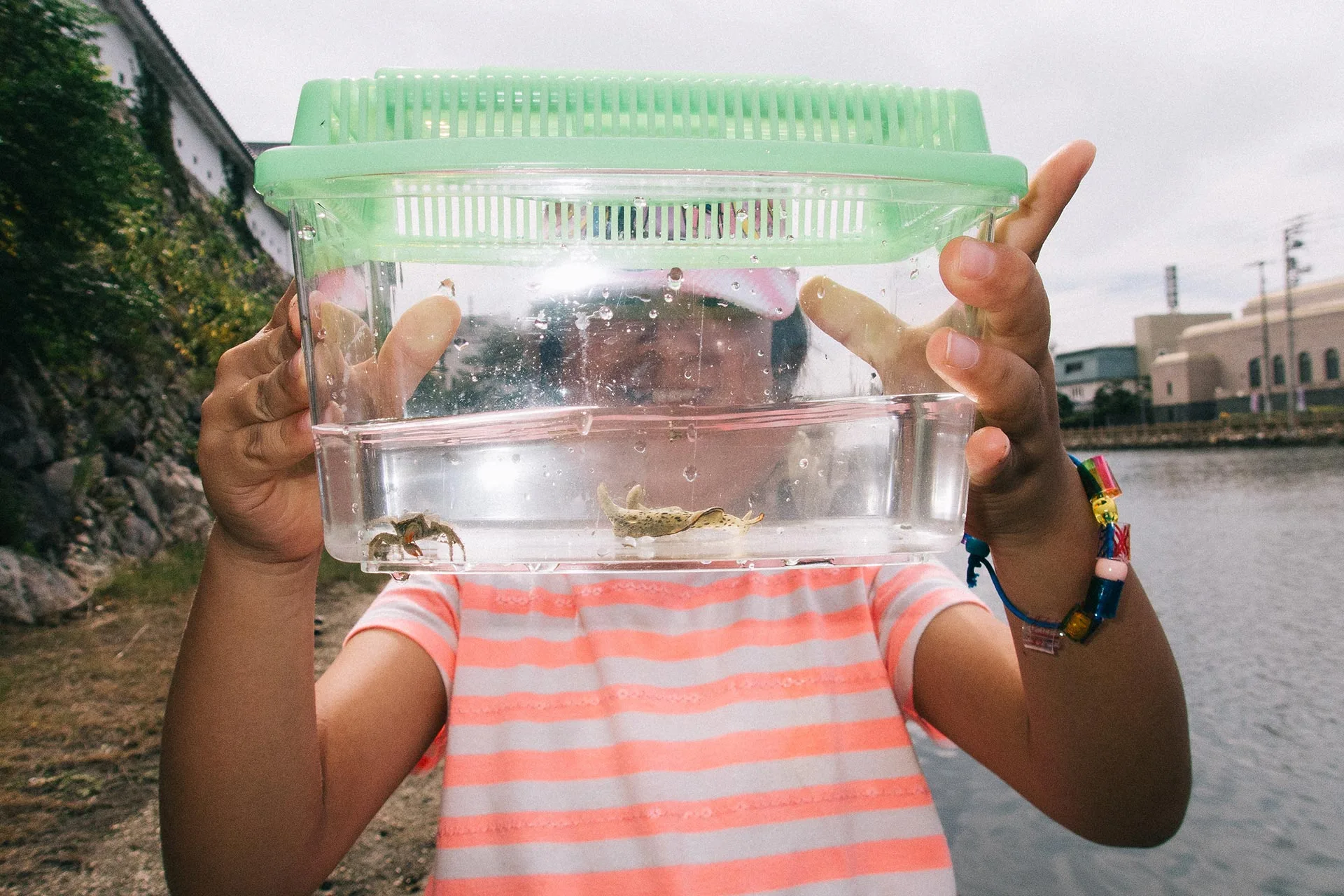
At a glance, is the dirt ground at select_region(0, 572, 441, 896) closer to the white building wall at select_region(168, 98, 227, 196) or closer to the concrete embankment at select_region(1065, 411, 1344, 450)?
the white building wall at select_region(168, 98, 227, 196)

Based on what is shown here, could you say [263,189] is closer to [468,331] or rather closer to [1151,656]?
[468,331]

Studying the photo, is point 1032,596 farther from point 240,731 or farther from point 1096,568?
point 240,731

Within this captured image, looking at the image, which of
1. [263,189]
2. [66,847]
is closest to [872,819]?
[263,189]

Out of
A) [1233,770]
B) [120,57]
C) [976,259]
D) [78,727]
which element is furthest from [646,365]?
[120,57]

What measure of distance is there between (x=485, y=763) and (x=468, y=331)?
0.95 meters

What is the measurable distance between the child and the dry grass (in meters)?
2.49

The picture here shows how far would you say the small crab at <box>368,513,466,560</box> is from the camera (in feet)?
3.04

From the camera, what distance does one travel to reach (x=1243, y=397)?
37719 mm

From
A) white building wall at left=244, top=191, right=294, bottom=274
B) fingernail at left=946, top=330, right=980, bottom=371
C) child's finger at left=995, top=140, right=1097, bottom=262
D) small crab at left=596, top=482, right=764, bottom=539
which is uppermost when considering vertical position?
white building wall at left=244, top=191, right=294, bottom=274

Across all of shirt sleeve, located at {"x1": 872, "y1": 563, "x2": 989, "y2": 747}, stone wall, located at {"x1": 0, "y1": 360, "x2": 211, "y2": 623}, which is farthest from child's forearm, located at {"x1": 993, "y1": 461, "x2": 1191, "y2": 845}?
stone wall, located at {"x1": 0, "y1": 360, "x2": 211, "y2": 623}

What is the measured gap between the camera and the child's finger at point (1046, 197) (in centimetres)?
94

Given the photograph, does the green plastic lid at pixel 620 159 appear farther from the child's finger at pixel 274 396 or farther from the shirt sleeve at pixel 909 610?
the shirt sleeve at pixel 909 610

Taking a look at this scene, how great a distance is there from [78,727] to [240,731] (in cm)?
492

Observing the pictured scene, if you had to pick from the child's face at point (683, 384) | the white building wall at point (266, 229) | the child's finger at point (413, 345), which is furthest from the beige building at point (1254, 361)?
the child's finger at point (413, 345)
